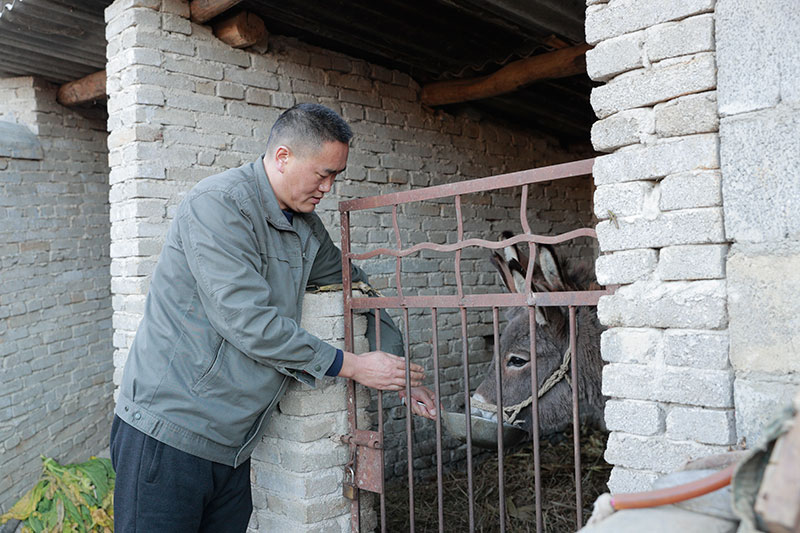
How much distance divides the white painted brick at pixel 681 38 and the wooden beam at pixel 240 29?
2944mm

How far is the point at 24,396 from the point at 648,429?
5.89m

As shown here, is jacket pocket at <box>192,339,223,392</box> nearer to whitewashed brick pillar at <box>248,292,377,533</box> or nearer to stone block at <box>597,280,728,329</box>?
whitewashed brick pillar at <box>248,292,377,533</box>

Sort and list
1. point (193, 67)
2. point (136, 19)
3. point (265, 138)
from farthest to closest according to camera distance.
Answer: point (265, 138) → point (193, 67) → point (136, 19)

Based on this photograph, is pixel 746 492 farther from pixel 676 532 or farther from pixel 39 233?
pixel 39 233

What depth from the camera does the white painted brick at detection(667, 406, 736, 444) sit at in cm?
188

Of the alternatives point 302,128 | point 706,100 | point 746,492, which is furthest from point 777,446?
point 302,128

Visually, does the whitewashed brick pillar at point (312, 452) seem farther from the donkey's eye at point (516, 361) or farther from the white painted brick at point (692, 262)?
the white painted brick at point (692, 262)

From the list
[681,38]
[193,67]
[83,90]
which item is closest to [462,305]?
[681,38]

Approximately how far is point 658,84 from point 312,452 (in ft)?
7.16

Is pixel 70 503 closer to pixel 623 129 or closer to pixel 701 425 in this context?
pixel 701 425

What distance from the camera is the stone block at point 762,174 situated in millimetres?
1760

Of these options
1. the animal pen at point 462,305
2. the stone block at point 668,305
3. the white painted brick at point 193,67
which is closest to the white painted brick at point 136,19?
the white painted brick at point 193,67

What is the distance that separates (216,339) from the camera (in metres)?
2.58

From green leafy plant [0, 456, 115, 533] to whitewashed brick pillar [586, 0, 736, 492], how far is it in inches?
134
